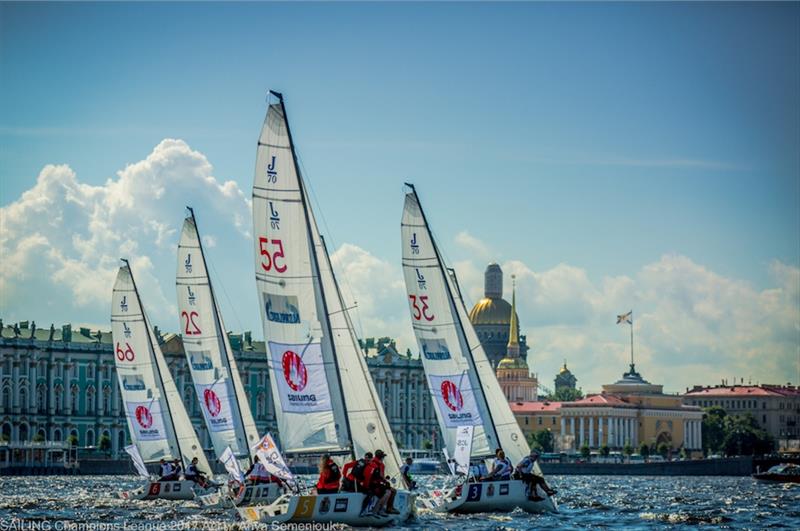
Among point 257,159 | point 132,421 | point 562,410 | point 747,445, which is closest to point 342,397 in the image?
point 257,159

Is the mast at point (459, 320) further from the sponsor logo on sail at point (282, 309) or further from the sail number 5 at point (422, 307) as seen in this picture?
the sponsor logo on sail at point (282, 309)

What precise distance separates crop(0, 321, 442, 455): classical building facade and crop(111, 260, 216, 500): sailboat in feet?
224

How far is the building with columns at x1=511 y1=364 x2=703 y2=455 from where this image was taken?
181000mm

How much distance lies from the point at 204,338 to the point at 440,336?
30.5 ft

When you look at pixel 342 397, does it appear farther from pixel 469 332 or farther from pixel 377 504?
pixel 469 332

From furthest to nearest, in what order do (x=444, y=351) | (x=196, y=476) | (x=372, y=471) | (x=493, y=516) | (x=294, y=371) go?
(x=196, y=476), (x=444, y=351), (x=493, y=516), (x=294, y=371), (x=372, y=471)

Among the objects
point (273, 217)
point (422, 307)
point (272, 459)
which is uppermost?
point (273, 217)

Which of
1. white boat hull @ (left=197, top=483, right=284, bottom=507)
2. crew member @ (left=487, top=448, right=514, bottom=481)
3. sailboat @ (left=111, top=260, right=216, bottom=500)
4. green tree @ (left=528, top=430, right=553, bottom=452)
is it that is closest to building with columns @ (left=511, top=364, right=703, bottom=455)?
green tree @ (left=528, top=430, right=553, bottom=452)

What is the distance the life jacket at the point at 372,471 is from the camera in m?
34.0

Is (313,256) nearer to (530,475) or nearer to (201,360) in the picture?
(530,475)

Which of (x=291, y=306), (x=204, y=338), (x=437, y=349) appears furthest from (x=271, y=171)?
(x=204, y=338)

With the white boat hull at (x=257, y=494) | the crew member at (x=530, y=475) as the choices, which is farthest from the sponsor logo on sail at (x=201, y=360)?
the crew member at (x=530, y=475)

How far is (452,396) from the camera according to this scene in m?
43.8

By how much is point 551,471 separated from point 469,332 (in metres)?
83.6
